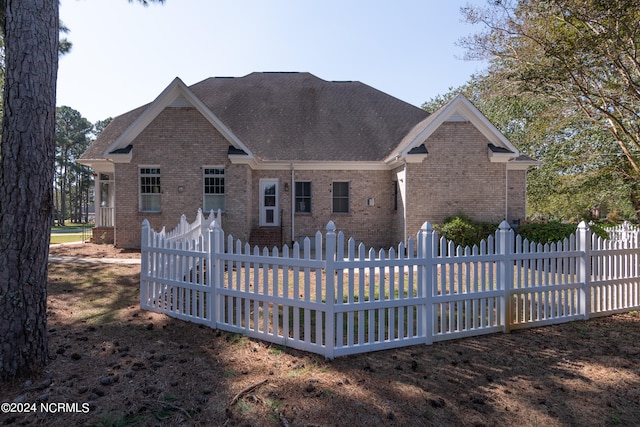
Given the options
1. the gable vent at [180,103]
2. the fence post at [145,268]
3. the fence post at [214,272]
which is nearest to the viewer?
the fence post at [214,272]

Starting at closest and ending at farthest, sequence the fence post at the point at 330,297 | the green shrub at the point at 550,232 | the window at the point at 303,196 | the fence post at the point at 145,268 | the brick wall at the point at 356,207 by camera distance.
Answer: the fence post at the point at 330,297 < the fence post at the point at 145,268 < the green shrub at the point at 550,232 < the brick wall at the point at 356,207 < the window at the point at 303,196

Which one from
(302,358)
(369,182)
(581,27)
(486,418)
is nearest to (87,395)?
(302,358)

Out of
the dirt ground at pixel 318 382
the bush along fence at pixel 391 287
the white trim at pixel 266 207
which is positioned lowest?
the dirt ground at pixel 318 382

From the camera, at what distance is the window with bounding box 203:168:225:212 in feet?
46.3

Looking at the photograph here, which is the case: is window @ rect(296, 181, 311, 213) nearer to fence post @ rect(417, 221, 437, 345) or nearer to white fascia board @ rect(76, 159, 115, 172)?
white fascia board @ rect(76, 159, 115, 172)

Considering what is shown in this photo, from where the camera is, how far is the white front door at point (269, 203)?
624 inches

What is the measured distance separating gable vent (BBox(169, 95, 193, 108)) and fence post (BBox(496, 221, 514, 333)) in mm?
12165

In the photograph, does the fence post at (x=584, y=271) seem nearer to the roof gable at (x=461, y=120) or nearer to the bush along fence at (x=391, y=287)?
the bush along fence at (x=391, y=287)

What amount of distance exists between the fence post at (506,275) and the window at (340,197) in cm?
1077

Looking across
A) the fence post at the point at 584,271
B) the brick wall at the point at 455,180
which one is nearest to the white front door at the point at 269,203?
the brick wall at the point at 455,180

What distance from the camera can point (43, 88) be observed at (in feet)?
12.6

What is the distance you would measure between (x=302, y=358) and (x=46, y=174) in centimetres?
342

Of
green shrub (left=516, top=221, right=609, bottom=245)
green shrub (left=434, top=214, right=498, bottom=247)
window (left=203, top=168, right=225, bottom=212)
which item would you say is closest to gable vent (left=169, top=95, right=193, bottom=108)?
window (left=203, top=168, right=225, bottom=212)

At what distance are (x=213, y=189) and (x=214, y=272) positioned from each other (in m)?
9.52
